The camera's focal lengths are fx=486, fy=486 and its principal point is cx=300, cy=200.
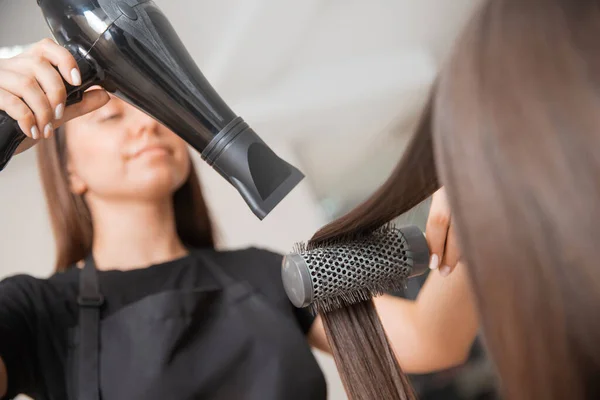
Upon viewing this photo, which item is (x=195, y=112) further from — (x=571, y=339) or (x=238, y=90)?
(x=238, y=90)

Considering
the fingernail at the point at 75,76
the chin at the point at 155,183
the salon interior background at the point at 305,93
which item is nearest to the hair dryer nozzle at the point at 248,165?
the fingernail at the point at 75,76

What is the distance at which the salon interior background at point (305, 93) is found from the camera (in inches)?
49.5

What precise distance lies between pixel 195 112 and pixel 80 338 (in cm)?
41

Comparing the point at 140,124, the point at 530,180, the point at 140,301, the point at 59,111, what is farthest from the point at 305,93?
the point at 530,180

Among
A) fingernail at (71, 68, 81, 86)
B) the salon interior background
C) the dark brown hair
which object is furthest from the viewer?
the salon interior background

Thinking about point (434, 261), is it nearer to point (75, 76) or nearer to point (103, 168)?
point (75, 76)

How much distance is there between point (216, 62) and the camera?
1427 mm

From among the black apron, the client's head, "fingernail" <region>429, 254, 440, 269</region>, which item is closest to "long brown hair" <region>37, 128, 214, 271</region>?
the client's head

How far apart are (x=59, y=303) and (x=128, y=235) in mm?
167

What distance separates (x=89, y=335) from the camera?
2.38 ft

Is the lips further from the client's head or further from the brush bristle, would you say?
the brush bristle

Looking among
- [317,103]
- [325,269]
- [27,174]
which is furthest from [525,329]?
[317,103]

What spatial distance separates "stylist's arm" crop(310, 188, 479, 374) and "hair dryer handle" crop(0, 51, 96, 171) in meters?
0.49

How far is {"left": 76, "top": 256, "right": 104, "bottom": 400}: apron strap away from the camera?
69 cm
